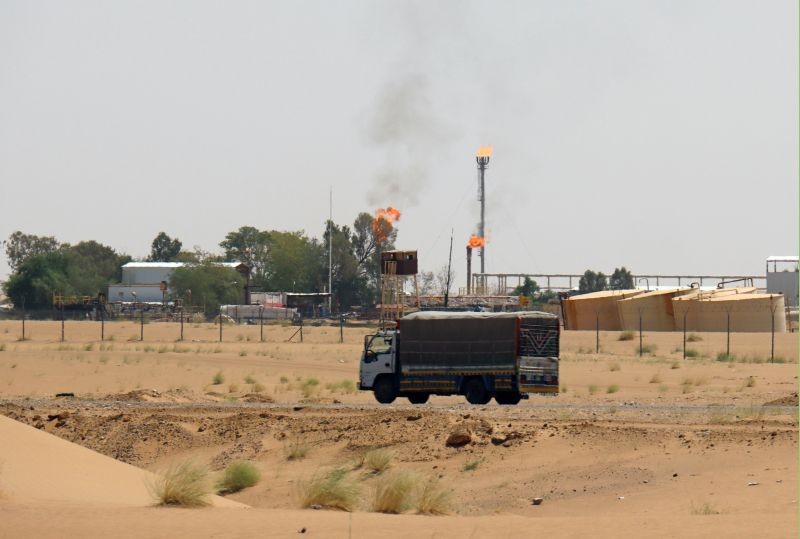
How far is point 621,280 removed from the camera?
181875mm

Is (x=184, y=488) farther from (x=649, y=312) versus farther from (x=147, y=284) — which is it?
(x=147, y=284)

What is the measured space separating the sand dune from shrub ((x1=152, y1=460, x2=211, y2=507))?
34 centimetres

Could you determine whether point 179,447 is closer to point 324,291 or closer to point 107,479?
point 107,479

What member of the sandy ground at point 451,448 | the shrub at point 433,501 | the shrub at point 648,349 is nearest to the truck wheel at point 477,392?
the sandy ground at point 451,448

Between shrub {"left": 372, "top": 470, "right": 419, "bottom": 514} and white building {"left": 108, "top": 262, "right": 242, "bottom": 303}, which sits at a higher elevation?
white building {"left": 108, "top": 262, "right": 242, "bottom": 303}

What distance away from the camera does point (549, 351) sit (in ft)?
117

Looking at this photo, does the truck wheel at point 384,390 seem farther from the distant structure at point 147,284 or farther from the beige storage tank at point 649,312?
the distant structure at point 147,284

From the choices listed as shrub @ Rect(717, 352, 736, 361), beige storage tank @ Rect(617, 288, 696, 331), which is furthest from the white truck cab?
beige storage tank @ Rect(617, 288, 696, 331)

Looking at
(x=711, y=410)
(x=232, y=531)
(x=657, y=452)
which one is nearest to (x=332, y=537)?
(x=232, y=531)

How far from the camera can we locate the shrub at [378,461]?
83.9 ft

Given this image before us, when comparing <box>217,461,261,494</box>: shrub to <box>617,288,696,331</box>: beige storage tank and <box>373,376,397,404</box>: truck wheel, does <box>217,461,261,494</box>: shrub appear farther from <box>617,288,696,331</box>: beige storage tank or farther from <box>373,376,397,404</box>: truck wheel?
<box>617,288,696,331</box>: beige storage tank

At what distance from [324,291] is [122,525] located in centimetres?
15163

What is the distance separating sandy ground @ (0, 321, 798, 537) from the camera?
17000 mm

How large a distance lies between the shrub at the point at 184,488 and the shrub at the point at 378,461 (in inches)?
259
